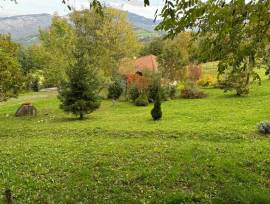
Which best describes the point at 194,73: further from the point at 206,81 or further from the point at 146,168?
the point at 146,168

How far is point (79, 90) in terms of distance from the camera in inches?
1460

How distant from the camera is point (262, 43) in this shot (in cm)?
1180

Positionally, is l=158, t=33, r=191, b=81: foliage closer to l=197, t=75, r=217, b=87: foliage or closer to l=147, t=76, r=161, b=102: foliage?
l=197, t=75, r=217, b=87: foliage

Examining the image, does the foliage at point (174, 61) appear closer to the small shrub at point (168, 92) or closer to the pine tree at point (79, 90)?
the small shrub at point (168, 92)

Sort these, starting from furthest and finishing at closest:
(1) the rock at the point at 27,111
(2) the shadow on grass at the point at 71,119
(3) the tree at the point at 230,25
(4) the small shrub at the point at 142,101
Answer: (4) the small shrub at the point at 142,101
(1) the rock at the point at 27,111
(2) the shadow on grass at the point at 71,119
(3) the tree at the point at 230,25

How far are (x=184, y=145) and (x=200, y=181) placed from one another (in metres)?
6.56

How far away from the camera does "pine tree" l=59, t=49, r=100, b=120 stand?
121 ft

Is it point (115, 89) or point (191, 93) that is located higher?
point (115, 89)

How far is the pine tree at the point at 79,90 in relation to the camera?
37.0 m

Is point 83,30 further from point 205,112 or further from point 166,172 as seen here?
point 166,172

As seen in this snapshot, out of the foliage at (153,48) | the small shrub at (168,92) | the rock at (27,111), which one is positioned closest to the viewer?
the rock at (27,111)

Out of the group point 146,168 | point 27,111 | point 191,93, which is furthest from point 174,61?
point 146,168

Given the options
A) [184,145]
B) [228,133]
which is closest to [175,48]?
[228,133]

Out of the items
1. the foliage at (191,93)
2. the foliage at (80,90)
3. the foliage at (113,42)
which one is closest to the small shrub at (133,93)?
the foliage at (191,93)
